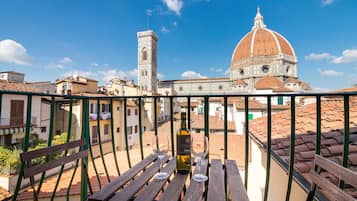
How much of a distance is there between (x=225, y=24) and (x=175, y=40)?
11586 mm

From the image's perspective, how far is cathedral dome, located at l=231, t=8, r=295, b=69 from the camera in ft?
110

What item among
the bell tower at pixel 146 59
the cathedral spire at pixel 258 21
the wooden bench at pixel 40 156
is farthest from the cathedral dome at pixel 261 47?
the wooden bench at pixel 40 156

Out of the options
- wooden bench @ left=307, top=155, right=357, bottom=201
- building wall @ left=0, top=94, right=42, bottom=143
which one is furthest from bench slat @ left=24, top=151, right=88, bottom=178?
building wall @ left=0, top=94, right=42, bottom=143

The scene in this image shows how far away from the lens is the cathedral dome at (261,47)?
33531mm

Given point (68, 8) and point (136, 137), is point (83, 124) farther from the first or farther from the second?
point (136, 137)

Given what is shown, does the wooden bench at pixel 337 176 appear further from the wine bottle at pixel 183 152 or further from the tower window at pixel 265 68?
the tower window at pixel 265 68

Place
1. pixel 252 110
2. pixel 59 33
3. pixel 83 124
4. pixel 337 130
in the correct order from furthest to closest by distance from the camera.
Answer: pixel 59 33
pixel 252 110
pixel 337 130
pixel 83 124

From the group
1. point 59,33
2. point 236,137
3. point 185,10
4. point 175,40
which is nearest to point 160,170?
point 236,137

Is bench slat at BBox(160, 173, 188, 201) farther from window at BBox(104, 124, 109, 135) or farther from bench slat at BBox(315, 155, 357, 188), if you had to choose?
window at BBox(104, 124, 109, 135)

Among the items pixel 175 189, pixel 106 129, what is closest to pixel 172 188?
pixel 175 189

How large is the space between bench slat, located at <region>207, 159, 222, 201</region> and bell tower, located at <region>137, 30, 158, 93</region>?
36.3 meters

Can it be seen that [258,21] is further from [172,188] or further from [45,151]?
[45,151]

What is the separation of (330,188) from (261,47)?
3892cm

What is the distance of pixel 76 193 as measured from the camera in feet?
17.7
